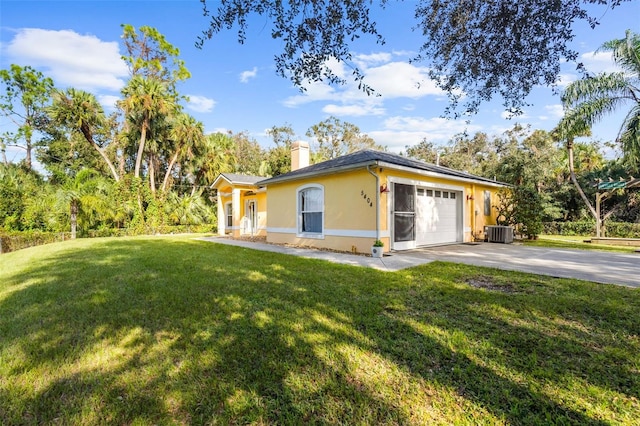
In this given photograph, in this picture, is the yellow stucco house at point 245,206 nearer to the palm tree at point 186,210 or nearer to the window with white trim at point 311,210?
the palm tree at point 186,210

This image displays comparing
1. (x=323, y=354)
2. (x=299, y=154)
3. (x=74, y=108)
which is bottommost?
(x=323, y=354)

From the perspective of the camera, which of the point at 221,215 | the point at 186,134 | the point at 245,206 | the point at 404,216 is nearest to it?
the point at 404,216

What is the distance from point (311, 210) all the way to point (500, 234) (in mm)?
7939

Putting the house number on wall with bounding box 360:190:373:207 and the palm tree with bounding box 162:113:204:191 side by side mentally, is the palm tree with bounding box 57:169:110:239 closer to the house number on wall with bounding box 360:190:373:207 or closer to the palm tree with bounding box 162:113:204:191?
the palm tree with bounding box 162:113:204:191

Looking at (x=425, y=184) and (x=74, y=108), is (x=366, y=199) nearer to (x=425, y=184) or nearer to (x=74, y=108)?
(x=425, y=184)

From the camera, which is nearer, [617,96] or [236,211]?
[617,96]

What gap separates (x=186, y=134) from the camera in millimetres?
23188

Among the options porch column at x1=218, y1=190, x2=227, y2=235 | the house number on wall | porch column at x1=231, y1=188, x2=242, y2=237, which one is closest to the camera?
the house number on wall

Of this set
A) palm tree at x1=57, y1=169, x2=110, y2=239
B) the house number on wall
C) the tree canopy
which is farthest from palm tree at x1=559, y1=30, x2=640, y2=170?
palm tree at x1=57, y1=169, x2=110, y2=239

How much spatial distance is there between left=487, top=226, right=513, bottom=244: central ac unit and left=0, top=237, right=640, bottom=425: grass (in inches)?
314

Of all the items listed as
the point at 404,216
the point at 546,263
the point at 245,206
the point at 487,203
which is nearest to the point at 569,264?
the point at 546,263

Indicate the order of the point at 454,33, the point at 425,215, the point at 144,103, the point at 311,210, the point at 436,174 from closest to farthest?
1. the point at 454,33
2. the point at 436,174
3. the point at 425,215
4. the point at 311,210
5. the point at 144,103

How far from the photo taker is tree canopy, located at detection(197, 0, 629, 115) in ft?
12.2

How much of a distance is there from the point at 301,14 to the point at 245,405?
164 inches
